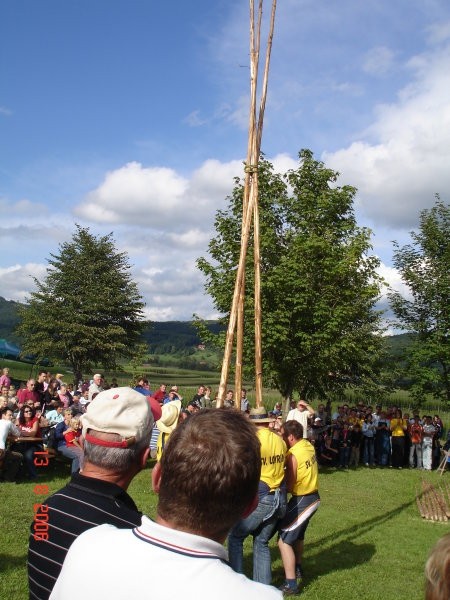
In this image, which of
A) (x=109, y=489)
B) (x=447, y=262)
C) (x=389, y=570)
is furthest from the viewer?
(x=447, y=262)

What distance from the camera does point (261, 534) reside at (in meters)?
5.73

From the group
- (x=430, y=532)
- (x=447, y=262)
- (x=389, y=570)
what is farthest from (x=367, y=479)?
(x=447, y=262)

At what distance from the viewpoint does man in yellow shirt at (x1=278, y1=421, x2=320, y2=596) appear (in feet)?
20.0

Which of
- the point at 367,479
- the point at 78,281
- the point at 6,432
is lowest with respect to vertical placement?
the point at 367,479

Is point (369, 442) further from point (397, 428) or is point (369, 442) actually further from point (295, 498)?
point (295, 498)

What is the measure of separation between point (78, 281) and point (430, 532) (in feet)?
114

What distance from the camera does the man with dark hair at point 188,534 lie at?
51.3 inches

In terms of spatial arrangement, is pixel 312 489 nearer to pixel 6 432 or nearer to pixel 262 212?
pixel 6 432

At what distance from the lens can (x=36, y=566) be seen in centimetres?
217

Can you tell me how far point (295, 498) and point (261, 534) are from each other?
74cm

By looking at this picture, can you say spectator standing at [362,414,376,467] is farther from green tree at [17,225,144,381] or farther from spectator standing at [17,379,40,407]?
green tree at [17,225,144,381]

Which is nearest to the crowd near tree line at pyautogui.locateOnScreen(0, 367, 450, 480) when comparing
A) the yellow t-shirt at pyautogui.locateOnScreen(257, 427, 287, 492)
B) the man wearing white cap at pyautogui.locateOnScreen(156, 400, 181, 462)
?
the man wearing white cap at pyautogui.locateOnScreen(156, 400, 181, 462)

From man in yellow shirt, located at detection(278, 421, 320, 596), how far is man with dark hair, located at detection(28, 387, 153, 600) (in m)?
4.30

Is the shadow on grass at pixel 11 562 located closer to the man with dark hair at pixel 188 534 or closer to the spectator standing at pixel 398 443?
the man with dark hair at pixel 188 534
